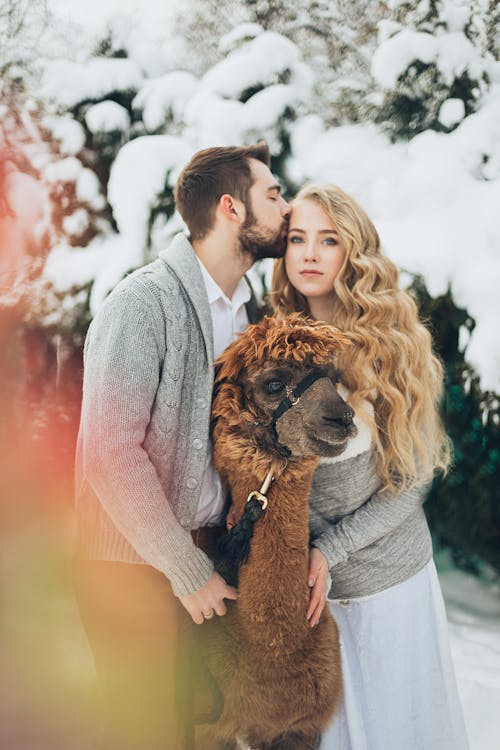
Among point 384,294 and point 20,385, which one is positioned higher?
point 384,294

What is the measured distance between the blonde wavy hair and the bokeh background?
0.82m

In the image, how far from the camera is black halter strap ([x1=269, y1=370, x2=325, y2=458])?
1682 millimetres

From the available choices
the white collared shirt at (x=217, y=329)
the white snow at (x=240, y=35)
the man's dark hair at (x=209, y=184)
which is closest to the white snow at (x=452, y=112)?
the white snow at (x=240, y=35)

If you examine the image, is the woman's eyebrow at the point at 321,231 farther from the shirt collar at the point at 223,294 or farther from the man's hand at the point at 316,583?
the man's hand at the point at 316,583

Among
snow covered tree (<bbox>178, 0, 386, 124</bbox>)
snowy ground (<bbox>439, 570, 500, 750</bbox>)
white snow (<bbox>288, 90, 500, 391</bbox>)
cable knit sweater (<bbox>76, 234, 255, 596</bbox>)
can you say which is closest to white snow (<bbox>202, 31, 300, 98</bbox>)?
white snow (<bbox>288, 90, 500, 391</bbox>)

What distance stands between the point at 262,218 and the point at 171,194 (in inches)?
56.1

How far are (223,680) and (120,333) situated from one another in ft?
3.41

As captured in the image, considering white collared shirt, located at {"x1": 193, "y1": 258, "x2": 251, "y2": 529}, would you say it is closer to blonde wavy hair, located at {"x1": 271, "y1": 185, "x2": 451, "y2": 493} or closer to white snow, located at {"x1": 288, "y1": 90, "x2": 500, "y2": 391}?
blonde wavy hair, located at {"x1": 271, "y1": 185, "x2": 451, "y2": 493}

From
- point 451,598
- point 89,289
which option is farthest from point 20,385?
point 451,598

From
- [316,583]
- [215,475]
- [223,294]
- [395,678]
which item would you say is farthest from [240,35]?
[395,678]

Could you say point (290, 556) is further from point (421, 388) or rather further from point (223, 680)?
point (421, 388)

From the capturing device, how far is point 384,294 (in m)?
2.26

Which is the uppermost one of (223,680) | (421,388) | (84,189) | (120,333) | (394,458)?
(84,189)

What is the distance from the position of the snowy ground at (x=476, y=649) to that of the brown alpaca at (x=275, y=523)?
143 centimetres
